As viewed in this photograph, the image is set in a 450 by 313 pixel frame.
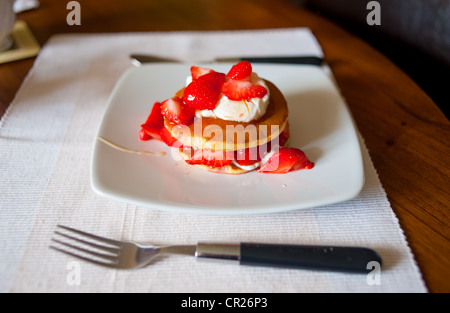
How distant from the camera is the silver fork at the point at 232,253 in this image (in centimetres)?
90

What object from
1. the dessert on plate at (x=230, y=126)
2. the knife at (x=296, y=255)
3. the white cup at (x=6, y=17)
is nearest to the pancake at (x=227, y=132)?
the dessert on plate at (x=230, y=126)

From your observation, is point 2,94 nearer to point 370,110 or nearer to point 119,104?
point 119,104

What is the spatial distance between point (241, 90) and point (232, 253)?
0.56 m

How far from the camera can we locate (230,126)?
3.94 feet

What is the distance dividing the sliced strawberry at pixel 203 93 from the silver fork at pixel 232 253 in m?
0.49

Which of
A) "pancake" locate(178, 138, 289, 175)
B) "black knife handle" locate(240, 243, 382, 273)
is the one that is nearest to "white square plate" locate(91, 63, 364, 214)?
"pancake" locate(178, 138, 289, 175)

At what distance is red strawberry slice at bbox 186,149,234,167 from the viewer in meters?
1.20

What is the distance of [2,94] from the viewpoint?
1.60 m

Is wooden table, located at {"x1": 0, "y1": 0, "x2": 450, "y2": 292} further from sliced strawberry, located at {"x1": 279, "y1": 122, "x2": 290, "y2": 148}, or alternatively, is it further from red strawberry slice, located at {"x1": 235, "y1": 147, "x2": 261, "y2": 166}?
red strawberry slice, located at {"x1": 235, "y1": 147, "x2": 261, "y2": 166}

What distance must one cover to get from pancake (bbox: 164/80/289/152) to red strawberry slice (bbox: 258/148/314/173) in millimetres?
76

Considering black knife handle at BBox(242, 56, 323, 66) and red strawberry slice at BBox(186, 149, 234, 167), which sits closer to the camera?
red strawberry slice at BBox(186, 149, 234, 167)

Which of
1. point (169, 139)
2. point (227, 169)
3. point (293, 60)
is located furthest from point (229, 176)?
point (293, 60)

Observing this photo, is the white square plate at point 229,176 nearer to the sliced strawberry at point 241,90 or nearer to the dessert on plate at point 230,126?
the dessert on plate at point 230,126
